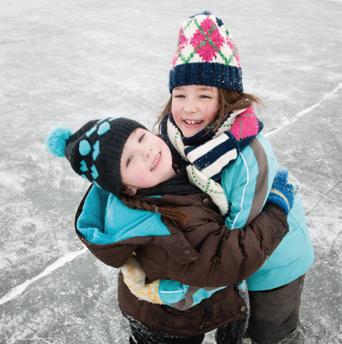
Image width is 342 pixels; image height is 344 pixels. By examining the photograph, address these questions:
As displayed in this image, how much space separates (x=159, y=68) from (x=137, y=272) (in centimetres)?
437

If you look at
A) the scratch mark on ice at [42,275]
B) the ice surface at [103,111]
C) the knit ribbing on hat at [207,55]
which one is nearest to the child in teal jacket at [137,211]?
the knit ribbing on hat at [207,55]

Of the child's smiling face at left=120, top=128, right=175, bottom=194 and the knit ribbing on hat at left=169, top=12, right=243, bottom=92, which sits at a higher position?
the knit ribbing on hat at left=169, top=12, right=243, bottom=92

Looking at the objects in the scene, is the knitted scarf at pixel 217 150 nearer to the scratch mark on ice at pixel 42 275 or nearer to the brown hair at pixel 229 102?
the brown hair at pixel 229 102

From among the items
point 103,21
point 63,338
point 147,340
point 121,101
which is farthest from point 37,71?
point 147,340

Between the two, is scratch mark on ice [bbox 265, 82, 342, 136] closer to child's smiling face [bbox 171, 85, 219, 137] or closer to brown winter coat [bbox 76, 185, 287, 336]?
child's smiling face [bbox 171, 85, 219, 137]

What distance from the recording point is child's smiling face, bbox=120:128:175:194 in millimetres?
1286

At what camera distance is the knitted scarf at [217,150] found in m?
1.34

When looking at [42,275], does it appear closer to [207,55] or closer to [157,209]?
[157,209]

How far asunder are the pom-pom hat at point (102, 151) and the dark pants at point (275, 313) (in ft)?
2.65

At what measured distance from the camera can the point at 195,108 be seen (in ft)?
5.00

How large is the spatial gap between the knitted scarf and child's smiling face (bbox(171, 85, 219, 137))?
5 cm

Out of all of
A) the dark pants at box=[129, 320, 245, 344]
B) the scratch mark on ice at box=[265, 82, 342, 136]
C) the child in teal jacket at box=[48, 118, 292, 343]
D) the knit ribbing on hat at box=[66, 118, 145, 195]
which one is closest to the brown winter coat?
the child in teal jacket at box=[48, 118, 292, 343]

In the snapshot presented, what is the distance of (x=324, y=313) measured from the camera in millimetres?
2023

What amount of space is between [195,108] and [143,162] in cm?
37
